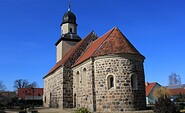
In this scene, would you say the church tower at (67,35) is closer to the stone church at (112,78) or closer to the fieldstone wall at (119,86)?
the stone church at (112,78)

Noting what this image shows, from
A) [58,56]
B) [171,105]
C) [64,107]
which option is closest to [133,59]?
[171,105]

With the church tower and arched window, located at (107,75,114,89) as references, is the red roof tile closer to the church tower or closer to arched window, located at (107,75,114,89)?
arched window, located at (107,75,114,89)

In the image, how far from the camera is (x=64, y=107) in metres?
24.7

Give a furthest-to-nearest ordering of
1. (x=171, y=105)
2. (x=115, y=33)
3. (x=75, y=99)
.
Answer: (x=75, y=99), (x=115, y=33), (x=171, y=105)

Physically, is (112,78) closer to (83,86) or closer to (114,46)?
(114,46)

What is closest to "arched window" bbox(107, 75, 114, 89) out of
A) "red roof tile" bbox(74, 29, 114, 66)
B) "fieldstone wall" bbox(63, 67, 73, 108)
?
"red roof tile" bbox(74, 29, 114, 66)

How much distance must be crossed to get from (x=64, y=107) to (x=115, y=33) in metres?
10.2

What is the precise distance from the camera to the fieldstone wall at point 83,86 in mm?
20422

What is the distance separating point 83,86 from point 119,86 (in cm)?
467

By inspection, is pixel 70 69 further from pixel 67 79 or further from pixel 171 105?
pixel 171 105

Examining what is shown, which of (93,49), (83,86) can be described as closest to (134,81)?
(83,86)

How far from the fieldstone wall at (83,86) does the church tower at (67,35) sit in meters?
8.53

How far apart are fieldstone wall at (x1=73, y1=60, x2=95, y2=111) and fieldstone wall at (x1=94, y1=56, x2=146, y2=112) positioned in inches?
28.1

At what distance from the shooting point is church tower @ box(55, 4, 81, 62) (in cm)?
3281
